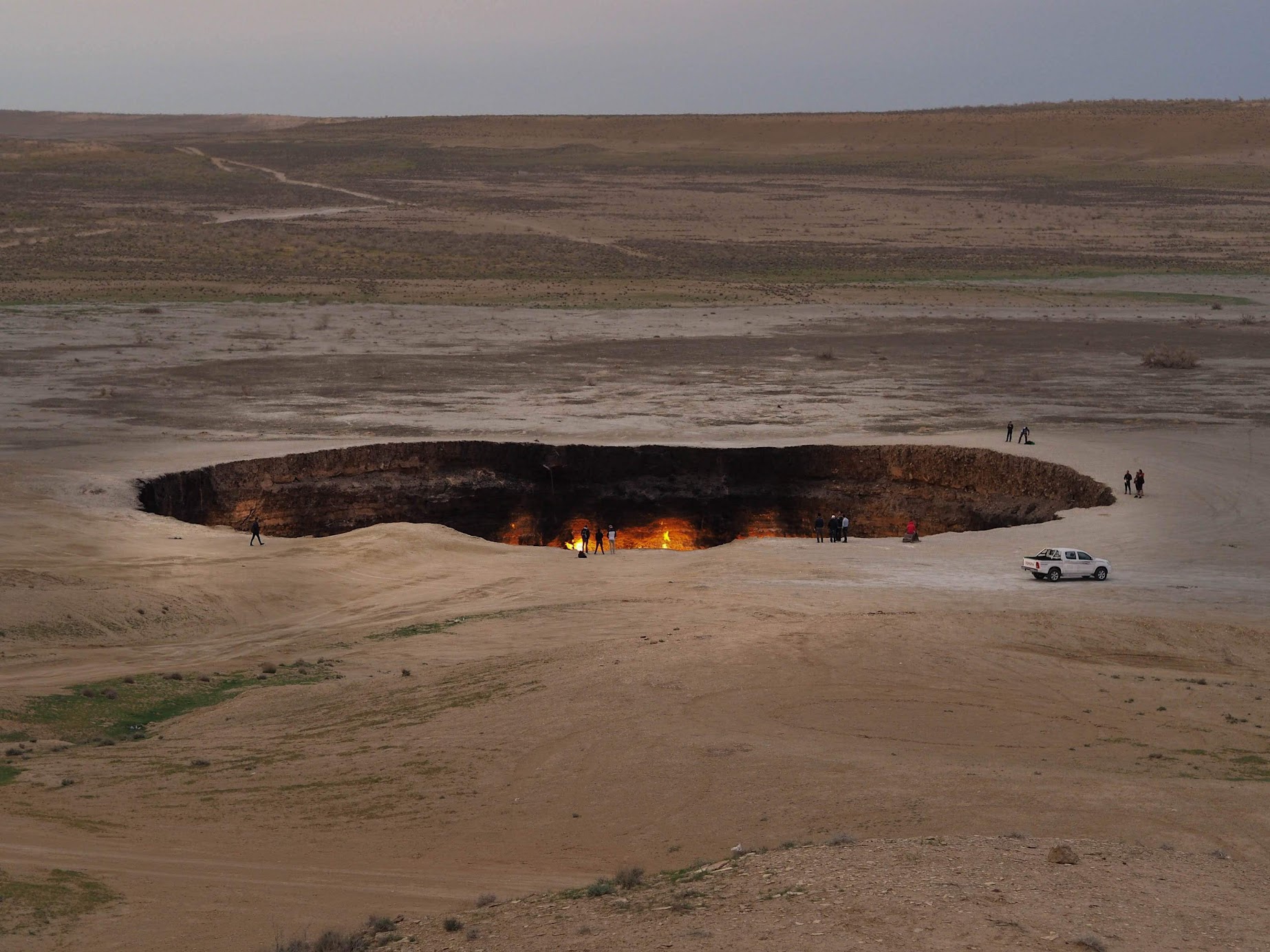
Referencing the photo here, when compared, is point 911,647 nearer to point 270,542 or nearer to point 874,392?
point 270,542

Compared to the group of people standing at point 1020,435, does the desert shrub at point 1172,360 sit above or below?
above

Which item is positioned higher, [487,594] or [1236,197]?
[1236,197]

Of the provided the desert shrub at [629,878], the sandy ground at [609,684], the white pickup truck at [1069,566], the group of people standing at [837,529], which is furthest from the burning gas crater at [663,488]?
the desert shrub at [629,878]

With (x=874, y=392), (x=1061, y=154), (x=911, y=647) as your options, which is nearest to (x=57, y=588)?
(x=911, y=647)

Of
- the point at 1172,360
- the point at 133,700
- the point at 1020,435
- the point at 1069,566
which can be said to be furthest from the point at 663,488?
the point at 1172,360

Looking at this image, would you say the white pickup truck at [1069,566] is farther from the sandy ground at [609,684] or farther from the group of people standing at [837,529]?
the group of people standing at [837,529]

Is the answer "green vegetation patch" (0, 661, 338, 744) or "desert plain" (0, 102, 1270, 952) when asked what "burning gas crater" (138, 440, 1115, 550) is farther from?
"green vegetation patch" (0, 661, 338, 744)

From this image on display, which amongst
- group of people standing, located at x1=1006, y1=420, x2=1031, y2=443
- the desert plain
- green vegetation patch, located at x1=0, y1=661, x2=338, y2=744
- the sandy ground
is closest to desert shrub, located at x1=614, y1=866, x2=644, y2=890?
the desert plain
